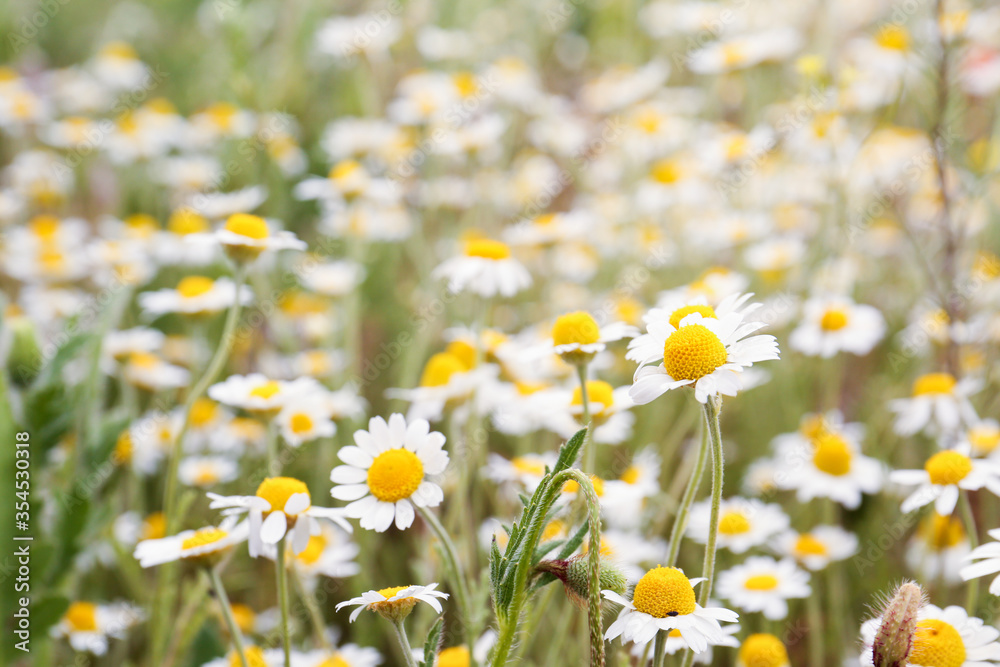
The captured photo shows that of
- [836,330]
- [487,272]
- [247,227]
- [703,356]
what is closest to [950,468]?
[703,356]

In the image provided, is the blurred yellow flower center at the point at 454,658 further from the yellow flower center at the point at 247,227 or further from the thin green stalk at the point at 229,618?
the yellow flower center at the point at 247,227

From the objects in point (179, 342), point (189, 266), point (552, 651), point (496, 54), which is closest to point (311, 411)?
point (552, 651)

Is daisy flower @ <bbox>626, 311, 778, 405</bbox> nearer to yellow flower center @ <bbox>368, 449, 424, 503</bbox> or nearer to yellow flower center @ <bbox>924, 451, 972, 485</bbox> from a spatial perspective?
yellow flower center @ <bbox>368, 449, 424, 503</bbox>

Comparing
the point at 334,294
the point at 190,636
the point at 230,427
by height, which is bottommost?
the point at 190,636

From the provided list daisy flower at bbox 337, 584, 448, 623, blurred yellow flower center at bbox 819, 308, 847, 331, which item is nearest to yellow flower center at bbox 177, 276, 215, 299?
daisy flower at bbox 337, 584, 448, 623

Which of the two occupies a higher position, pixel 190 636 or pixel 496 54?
pixel 496 54

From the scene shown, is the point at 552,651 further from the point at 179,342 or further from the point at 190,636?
the point at 179,342

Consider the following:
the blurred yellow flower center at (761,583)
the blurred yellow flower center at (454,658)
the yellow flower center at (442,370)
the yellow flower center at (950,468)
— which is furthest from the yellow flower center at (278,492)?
the yellow flower center at (950,468)
